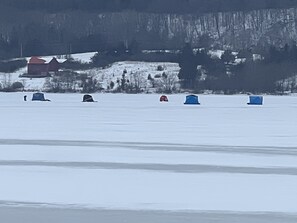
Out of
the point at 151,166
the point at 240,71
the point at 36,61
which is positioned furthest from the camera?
the point at 36,61

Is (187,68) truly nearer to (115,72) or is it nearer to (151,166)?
(115,72)

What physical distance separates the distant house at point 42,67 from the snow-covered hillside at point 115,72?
1409 millimetres

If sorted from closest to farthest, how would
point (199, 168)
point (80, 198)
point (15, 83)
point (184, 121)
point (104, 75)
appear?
point (80, 198), point (199, 168), point (184, 121), point (15, 83), point (104, 75)

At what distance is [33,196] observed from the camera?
11508 millimetres

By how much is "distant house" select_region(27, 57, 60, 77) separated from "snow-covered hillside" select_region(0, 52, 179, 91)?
4.62ft

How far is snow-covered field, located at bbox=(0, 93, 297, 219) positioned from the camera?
1123cm

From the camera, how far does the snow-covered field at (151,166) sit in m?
11.2

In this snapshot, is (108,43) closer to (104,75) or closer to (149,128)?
(104,75)

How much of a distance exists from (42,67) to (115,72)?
7.90 m

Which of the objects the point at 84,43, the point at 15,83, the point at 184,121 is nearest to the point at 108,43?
the point at 84,43

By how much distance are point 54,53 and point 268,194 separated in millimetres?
97670

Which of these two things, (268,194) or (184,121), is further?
(184,121)

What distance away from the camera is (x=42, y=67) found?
92.9 m

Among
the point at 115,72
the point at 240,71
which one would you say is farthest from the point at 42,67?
the point at 240,71
